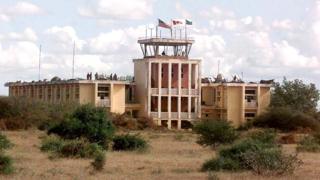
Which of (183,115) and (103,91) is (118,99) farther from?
(183,115)

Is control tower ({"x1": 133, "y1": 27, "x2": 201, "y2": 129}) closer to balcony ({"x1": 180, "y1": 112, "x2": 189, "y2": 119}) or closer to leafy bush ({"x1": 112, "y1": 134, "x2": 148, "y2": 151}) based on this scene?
balcony ({"x1": 180, "y1": 112, "x2": 189, "y2": 119})

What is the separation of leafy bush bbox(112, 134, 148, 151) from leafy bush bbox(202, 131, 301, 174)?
16.1 metres

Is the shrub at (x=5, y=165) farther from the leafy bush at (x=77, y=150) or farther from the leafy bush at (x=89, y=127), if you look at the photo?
the leafy bush at (x=89, y=127)

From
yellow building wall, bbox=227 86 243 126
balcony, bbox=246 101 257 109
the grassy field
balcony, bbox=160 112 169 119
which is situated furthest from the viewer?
balcony, bbox=246 101 257 109

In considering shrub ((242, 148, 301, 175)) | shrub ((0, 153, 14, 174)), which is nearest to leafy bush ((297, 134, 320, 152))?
shrub ((242, 148, 301, 175))

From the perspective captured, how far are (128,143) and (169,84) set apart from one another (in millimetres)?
56824

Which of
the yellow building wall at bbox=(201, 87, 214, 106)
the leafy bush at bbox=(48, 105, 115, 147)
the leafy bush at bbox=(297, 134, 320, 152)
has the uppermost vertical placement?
the yellow building wall at bbox=(201, 87, 214, 106)

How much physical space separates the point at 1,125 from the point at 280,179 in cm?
Answer: 6843

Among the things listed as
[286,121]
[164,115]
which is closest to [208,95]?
[164,115]

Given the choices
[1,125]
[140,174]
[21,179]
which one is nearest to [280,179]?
[140,174]

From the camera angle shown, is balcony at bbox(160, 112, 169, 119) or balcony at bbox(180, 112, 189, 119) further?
balcony at bbox(180, 112, 189, 119)

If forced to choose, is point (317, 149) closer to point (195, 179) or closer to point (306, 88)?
point (195, 179)

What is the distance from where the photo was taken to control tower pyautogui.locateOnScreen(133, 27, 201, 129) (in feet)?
351

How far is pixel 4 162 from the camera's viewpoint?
29.6 m
